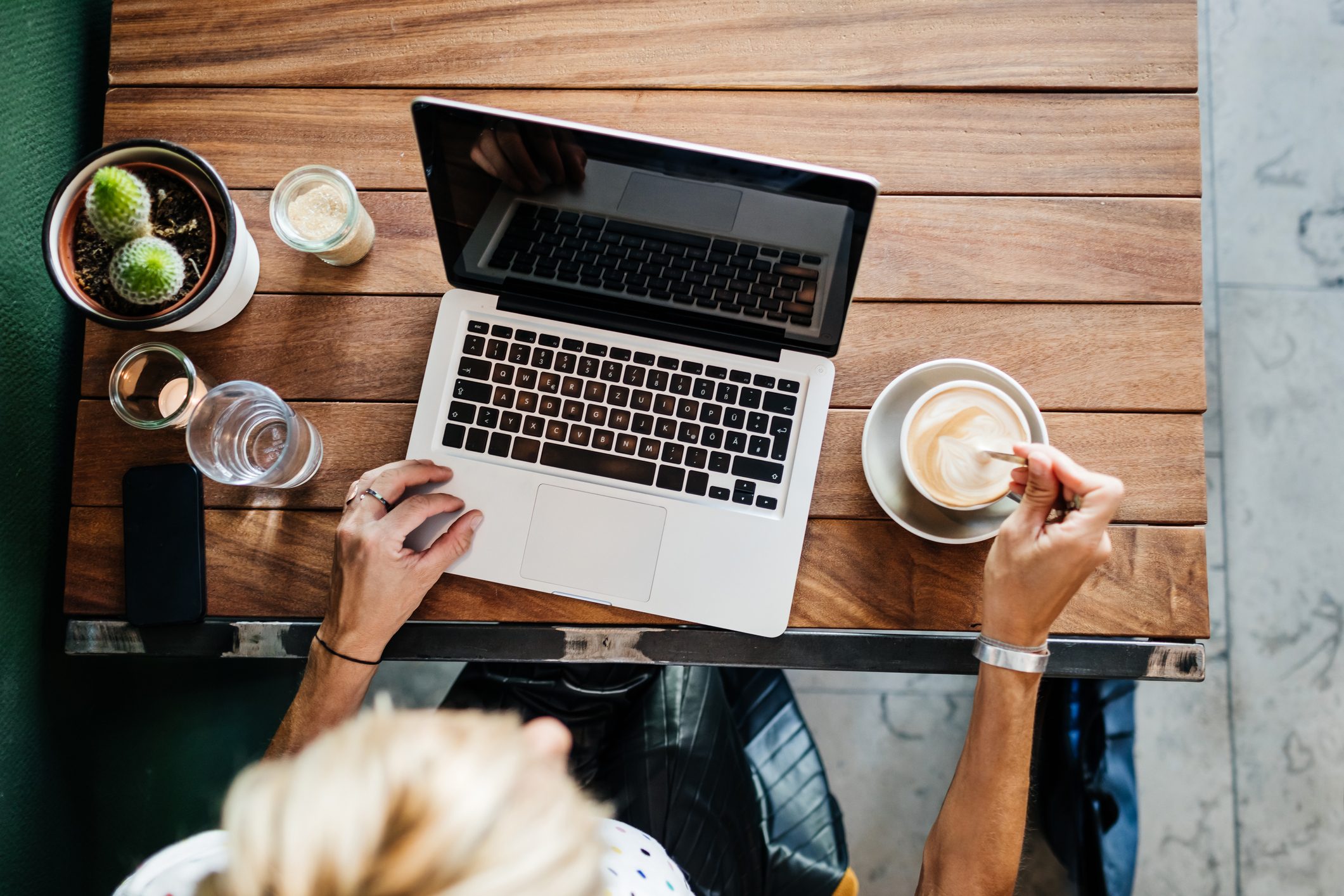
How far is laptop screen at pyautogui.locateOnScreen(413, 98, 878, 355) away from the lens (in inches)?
28.5

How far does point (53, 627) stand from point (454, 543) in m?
0.58

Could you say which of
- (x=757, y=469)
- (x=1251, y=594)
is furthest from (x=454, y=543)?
(x=1251, y=594)

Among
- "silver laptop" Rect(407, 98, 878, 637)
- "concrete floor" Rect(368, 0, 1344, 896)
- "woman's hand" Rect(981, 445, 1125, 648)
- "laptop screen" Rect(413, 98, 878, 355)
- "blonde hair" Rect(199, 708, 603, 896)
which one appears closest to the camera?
"blonde hair" Rect(199, 708, 603, 896)

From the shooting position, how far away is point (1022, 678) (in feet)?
2.98

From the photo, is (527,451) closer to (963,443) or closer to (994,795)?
(963,443)

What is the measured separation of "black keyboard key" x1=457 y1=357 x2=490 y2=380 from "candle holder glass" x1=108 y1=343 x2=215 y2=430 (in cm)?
32

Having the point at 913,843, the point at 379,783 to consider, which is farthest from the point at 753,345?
the point at 913,843

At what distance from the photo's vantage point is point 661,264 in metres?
0.89

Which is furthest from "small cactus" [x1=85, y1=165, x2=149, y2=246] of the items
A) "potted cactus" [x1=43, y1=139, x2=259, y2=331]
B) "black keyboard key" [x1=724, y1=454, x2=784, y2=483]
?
"black keyboard key" [x1=724, y1=454, x2=784, y2=483]

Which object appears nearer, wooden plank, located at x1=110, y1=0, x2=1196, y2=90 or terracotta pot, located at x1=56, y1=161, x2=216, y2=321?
terracotta pot, located at x1=56, y1=161, x2=216, y2=321

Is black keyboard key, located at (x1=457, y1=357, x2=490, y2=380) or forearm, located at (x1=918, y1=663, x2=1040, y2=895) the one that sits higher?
black keyboard key, located at (x1=457, y1=357, x2=490, y2=380)

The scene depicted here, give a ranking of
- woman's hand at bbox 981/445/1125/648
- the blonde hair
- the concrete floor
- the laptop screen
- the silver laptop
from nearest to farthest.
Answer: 1. the blonde hair
2. the laptop screen
3. woman's hand at bbox 981/445/1125/648
4. the silver laptop
5. the concrete floor

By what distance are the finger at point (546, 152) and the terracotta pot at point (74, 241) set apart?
436 mm

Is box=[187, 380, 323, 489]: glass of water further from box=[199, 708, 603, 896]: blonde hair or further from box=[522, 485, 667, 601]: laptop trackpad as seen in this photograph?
box=[199, 708, 603, 896]: blonde hair
